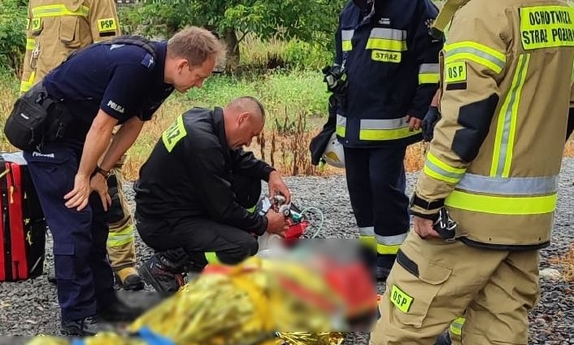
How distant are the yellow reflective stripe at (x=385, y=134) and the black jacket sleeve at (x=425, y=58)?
14 cm

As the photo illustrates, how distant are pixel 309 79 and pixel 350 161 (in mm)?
11171

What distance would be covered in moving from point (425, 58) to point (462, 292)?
187cm

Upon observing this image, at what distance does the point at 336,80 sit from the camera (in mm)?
4602

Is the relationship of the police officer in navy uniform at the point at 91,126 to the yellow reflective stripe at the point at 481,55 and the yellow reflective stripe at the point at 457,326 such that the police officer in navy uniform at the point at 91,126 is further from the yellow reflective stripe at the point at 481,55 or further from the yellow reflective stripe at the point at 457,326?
the yellow reflective stripe at the point at 457,326

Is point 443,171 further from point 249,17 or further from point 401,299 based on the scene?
point 249,17

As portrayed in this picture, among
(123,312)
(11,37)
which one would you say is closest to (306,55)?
(11,37)

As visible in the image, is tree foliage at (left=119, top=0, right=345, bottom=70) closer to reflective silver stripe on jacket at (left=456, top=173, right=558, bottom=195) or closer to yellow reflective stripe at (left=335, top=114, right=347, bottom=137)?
yellow reflective stripe at (left=335, top=114, right=347, bottom=137)

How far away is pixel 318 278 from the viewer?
1227 mm

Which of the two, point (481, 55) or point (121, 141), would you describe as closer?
point (481, 55)

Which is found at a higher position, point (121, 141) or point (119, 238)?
point (121, 141)

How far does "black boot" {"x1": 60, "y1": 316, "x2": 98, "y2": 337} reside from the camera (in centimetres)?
390

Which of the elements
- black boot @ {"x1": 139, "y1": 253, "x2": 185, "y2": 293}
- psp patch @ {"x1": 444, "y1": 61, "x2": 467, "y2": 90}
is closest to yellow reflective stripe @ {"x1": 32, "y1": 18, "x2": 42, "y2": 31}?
black boot @ {"x1": 139, "y1": 253, "x2": 185, "y2": 293}

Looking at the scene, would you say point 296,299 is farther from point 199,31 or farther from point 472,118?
point 199,31

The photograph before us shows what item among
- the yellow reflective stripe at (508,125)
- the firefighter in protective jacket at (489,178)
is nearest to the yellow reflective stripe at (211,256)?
the firefighter in protective jacket at (489,178)
